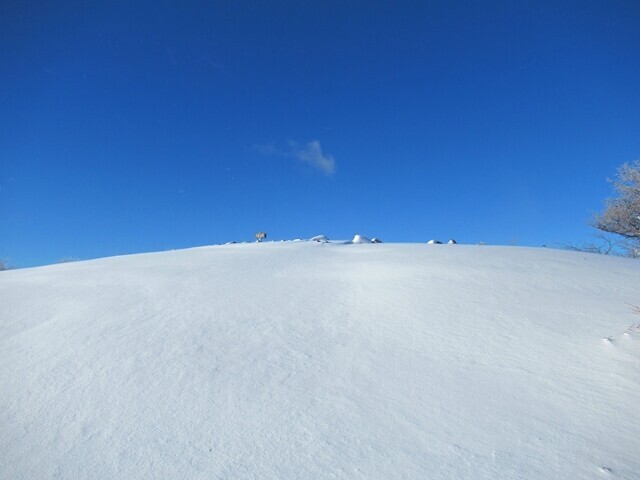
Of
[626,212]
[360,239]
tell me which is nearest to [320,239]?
[360,239]

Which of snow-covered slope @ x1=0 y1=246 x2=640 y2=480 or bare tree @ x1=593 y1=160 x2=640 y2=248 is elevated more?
bare tree @ x1=593 y1=160 x2=640 y2=248

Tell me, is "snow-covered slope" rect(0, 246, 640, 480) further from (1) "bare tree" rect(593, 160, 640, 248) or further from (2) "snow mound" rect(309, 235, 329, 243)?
(1) "bare tree" rect(593, 160, 640, 248)

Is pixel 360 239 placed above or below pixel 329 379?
above

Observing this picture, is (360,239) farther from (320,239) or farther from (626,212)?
(626,212)

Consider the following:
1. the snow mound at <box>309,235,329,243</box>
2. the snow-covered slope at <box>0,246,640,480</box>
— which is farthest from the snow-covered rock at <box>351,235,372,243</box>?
the snow-covered slope at <box>0,246,640,480</box>

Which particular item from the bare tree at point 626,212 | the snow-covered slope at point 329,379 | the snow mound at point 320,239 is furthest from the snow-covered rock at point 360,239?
the bare tree at point 626,212

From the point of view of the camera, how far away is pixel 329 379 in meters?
1.54

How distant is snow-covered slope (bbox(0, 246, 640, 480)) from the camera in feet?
3.78

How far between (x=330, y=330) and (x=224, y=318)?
656mm

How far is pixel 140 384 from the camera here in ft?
5.05

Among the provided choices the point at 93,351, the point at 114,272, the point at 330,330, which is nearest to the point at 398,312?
the point at 330,330

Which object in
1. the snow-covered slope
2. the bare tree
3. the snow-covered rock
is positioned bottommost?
the snow-covered slope

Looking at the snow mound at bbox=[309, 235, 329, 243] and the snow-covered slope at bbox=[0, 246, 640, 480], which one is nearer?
the snow-covered slope at bbox=[0, 246, 640, 480]

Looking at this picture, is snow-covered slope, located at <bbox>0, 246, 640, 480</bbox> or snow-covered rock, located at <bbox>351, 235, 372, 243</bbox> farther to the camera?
snow-covered rock, located at <bbox>351, 235, 372, 243</bbox>
